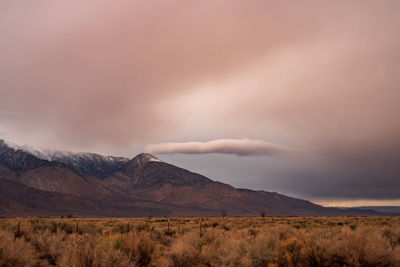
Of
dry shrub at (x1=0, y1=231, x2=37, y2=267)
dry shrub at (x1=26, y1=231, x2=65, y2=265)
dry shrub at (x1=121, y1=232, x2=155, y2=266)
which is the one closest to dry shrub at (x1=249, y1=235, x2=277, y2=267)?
dry shrub at (x1=121, y1=232, x2=155, y2=266)

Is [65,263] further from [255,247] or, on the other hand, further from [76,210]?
[76,210]

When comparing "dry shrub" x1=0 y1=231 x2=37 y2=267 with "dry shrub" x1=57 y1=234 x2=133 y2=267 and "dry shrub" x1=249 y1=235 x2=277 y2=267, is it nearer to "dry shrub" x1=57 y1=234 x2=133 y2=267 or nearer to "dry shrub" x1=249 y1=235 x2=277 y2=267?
"dry shrub" x1=57 y1=234 x2=133 y2=267

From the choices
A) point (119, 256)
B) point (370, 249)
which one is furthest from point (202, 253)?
point (370, 249)

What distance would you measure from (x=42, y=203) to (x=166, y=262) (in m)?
199

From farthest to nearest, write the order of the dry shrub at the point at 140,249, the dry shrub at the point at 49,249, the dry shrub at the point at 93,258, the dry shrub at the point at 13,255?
the dry shrub at the point at 49,249 → the dry shrub at the point at 140,249 → the dry shrub at the point at 13,255 → the dry shrub at the point at 93,258

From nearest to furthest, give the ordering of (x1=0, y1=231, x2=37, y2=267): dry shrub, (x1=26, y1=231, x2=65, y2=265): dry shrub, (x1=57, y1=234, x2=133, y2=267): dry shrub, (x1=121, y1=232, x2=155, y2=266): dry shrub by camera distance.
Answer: (x1=57, y1=234, x2=133, y2=267): dry shrub, (x1=0, y1=231, x2=37, y2=267): dry shrub, (x1=121, y1=232, x2=155, y2=266): dry shrub, (x1=26, y1=231, x2=65, y2=265): dry shrub

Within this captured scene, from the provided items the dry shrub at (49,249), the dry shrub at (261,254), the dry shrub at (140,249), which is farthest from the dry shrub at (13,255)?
the dry shrub at (261,254)

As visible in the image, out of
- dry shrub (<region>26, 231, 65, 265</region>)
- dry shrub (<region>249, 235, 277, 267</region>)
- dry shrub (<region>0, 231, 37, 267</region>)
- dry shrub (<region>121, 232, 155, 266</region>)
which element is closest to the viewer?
dry shrub (<region>0, 231, 37, 267</region>)

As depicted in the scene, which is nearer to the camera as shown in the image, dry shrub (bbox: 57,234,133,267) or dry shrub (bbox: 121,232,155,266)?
dry shrub (bbox: 57,234,133,267)

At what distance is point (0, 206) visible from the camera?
166 m

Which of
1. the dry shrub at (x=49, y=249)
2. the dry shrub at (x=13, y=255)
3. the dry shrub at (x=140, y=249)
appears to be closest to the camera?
the dry shrub at (x=13, y=255)

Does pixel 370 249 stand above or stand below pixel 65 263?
above

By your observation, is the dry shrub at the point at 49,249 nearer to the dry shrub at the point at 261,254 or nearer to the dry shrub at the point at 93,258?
the dry shrub at the point at 93,258

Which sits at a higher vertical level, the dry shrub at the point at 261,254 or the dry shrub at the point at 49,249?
the dry shrub at the point at 261,254
